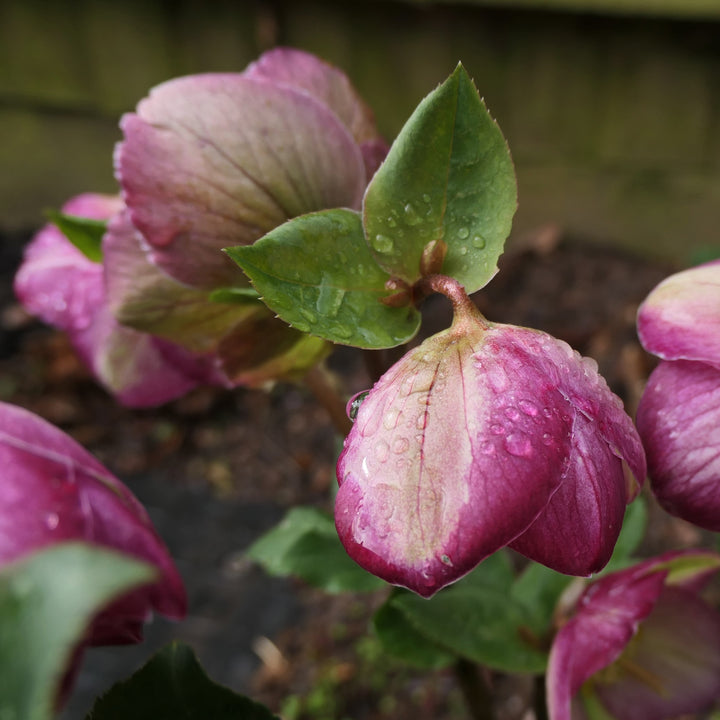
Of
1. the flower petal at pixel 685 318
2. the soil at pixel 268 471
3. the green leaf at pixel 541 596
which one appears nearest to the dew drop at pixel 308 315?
the flower petal at pixel 685 318

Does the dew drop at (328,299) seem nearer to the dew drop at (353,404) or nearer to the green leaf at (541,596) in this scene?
the dew drop at (353,404)

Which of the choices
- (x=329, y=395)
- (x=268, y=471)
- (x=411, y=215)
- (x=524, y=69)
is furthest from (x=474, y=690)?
(x=524, y=69)

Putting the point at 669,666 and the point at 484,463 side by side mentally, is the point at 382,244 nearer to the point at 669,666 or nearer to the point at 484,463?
the point at 484,463

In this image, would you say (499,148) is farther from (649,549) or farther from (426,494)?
(649,549)

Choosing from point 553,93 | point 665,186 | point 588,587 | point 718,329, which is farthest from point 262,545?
point 665,186

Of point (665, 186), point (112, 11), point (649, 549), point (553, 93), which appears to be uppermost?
point (112, 11)
